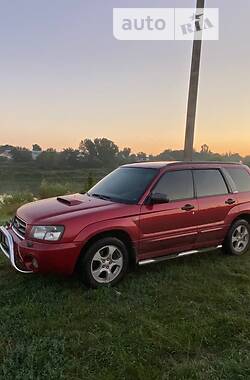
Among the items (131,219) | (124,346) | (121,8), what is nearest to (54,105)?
(121,8)

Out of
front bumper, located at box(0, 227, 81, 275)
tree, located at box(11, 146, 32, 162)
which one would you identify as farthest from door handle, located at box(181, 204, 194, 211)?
tree, located at box(11, 146, 32, 162)

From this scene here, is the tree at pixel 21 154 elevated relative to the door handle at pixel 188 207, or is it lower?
lower

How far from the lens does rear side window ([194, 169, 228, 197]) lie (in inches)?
236

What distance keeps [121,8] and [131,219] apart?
821 centimetres

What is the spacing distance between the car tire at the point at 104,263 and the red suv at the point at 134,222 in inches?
0.5

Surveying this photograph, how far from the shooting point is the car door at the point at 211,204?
19.3ft

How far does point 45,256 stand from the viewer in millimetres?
4512

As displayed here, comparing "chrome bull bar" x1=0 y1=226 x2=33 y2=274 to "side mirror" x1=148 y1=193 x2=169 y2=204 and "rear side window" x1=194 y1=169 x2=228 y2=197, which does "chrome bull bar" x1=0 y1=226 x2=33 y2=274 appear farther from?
"rear side window" x1=194 y1=169 x2=228 y2=197

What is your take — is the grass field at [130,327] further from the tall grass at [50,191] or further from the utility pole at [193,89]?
the tall grass at [50,191]

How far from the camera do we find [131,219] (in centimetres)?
505

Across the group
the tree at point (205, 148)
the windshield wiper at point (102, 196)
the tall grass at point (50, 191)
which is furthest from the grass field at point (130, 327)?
the tree at point (205, 148)

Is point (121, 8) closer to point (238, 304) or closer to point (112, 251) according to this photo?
point (112, 251)

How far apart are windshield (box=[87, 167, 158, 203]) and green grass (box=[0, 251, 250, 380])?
1.10 metres

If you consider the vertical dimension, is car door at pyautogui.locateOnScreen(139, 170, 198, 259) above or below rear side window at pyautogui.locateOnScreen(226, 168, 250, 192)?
below
